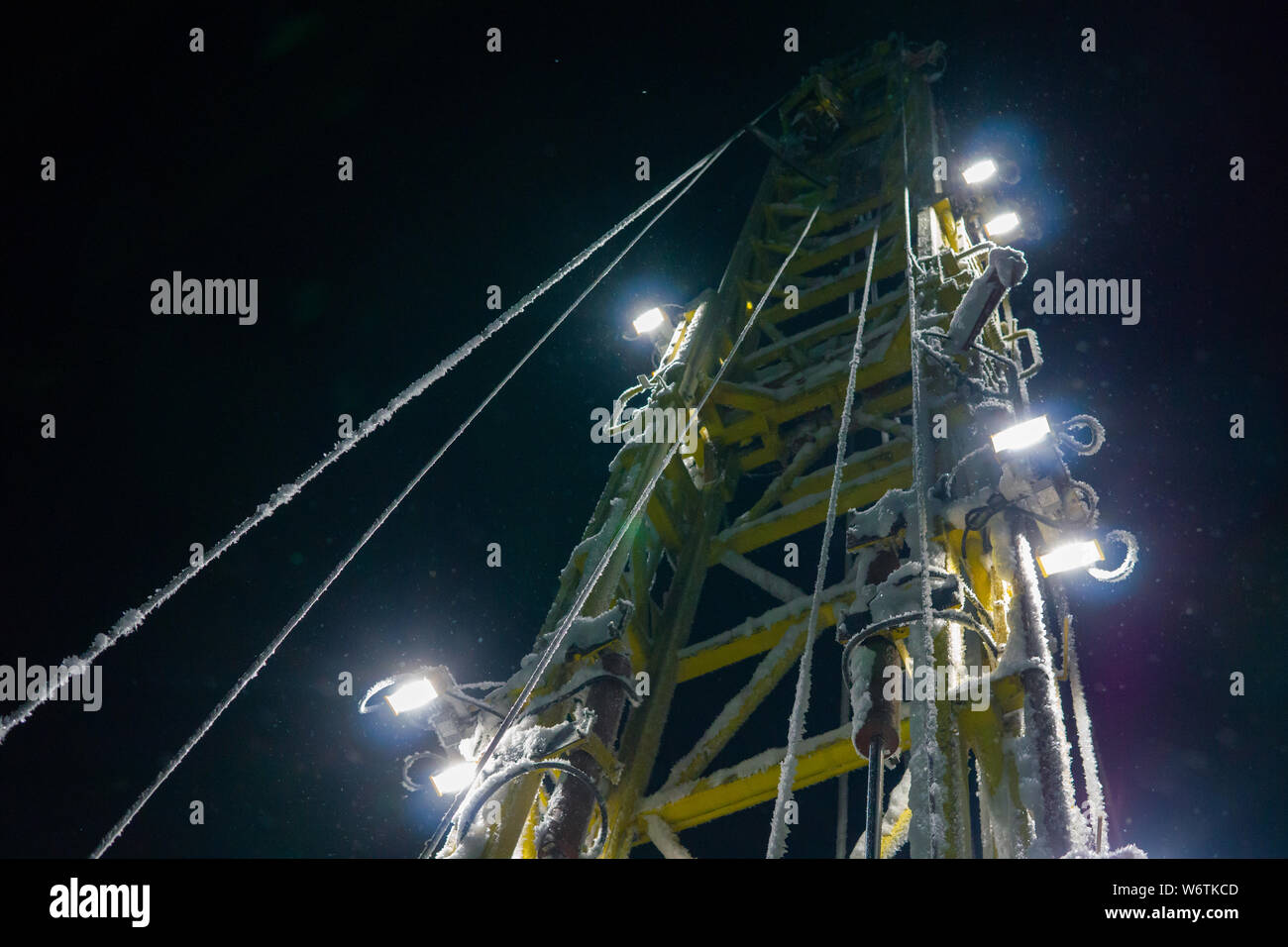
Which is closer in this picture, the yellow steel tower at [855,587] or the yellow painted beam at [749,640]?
the yellow steel tower at [855,587]

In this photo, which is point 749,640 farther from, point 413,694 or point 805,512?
point 413,694

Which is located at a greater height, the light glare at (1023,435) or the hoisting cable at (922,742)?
the light glare at (1023,435)

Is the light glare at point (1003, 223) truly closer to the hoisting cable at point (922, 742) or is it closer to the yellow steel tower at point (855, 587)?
the yellow steel tower at point (855, 587)

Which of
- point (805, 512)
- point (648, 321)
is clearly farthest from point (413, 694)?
point (648, 321)

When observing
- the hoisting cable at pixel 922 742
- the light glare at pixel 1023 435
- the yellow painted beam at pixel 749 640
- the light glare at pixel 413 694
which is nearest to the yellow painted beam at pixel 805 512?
the yellow painted beam at pixel 749 640

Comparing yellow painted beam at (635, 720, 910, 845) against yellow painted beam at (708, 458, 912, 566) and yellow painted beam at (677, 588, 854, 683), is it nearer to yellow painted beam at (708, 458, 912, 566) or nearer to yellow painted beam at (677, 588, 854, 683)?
yellow painted beam at (677, 588, 854, 683)
